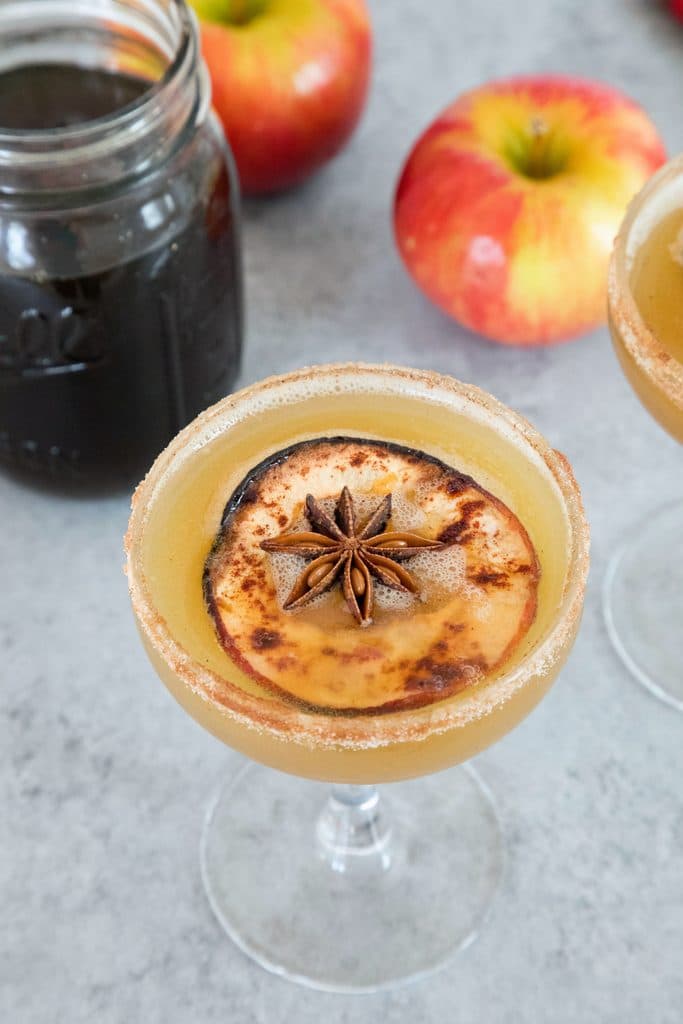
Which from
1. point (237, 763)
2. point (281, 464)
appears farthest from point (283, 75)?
point (237, 763)

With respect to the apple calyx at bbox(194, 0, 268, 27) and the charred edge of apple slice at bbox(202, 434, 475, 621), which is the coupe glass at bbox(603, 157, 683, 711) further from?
the apple calyx at bbox(194, 0, 268, 27)

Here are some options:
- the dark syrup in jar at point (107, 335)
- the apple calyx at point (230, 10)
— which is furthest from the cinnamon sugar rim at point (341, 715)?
the apple calyx at point (230, 10)

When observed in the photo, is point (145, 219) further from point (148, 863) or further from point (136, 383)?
point (148, 863)

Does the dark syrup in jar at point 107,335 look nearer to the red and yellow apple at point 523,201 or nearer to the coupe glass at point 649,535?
the red and yellow apple at point 523,201

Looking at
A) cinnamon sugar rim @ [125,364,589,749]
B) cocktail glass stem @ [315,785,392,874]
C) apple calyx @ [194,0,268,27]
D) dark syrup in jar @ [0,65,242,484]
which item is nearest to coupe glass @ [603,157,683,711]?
cinnamon sugar rim @ [125,364,589,749]

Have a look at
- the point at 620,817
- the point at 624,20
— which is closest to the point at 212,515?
the point at 620,817
